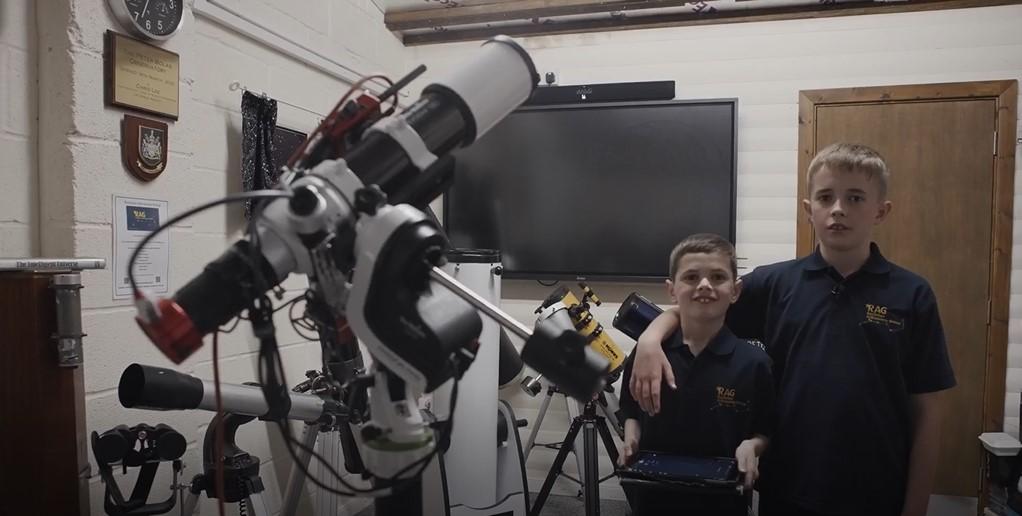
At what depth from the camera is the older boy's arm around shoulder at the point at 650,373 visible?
53.8 inches

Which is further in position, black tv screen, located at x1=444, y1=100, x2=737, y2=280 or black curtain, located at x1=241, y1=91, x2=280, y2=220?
black tv screen, located at x1=444, y1=100, x2=737, y2=280

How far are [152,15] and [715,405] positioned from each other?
1934mm

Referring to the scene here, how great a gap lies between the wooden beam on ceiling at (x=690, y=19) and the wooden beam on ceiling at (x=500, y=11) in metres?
0.08

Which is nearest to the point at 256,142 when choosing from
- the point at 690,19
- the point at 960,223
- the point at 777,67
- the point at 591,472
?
the point at 591,472

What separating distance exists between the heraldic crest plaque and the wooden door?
3.11 m

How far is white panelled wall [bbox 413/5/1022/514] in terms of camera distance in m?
2.90

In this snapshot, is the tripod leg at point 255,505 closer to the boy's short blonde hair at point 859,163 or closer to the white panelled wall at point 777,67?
the boy's short blonde hair at point 859,163

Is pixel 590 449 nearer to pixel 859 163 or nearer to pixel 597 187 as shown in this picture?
pixel 597 187

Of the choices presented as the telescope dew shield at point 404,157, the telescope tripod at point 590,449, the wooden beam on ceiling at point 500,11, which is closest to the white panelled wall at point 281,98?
the wooden beam on ceiling at point 500,11

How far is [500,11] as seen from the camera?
326cm

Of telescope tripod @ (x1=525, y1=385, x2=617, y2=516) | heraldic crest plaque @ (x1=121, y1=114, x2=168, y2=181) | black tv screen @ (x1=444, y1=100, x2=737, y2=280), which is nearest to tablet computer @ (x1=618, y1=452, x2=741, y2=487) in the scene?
telescope tripod @ (x1=525, y1=385, x2=617, y2=516)

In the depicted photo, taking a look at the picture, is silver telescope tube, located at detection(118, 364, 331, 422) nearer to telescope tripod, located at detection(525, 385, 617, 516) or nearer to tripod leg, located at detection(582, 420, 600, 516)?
telescope tripod, located at detection(525, 385, 617, 516)

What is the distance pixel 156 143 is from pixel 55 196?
32 cm

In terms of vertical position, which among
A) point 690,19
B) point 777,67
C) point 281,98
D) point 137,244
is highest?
point 690,19
